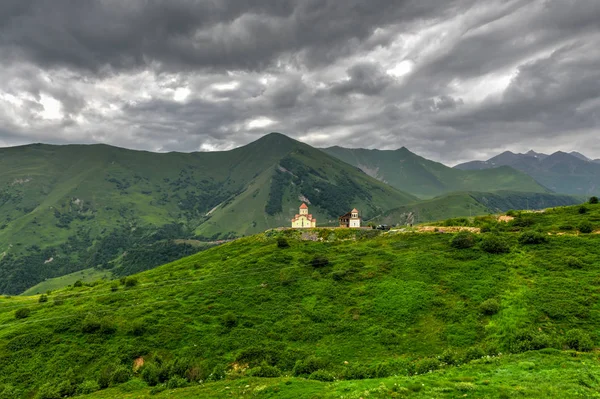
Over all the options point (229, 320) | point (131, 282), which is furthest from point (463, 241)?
point (131, 282)

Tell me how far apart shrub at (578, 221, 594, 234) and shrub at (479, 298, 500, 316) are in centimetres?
3846

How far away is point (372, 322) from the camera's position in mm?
51969

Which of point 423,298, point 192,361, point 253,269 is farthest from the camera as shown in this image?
point 253,269

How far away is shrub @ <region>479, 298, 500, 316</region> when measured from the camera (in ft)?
156

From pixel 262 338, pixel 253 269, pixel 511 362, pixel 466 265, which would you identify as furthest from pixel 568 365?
pixel 253 269

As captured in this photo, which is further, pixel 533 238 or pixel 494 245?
pixel 533 238

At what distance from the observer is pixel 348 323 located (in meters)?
52.6

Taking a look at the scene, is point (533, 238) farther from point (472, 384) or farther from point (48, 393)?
point (48, 393)

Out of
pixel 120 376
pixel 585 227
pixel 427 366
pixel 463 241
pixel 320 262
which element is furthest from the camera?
pixel 320 262

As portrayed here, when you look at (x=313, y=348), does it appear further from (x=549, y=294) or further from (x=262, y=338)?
(x=549, y=294)

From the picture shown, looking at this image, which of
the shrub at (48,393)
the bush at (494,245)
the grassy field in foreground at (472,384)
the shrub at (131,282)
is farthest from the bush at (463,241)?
the shrub at (131,282)

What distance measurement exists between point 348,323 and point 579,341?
96.7ft

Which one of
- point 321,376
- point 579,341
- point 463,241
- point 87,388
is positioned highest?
point 463,241

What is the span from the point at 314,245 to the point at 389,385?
216 feet
